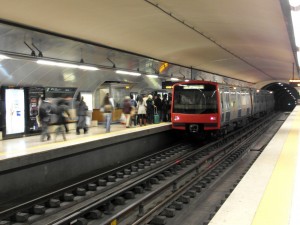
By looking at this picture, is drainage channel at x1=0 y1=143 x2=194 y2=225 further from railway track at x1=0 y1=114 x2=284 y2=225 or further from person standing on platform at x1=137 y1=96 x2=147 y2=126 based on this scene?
person standing on platform at x1=137 y1=96 x2=147 y2=126

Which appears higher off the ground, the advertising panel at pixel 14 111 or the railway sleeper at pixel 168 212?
the advertising panel at pixel 14 111

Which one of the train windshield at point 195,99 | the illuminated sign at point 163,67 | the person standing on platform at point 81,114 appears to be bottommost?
the person standing on platform at point 81,114

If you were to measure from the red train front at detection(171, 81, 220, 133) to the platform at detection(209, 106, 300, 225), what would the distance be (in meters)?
6.64

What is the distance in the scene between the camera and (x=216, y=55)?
21531 millimetres

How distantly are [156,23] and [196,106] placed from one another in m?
4.52

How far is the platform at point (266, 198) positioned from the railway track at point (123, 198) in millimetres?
1545

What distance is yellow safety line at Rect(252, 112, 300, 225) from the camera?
441cm

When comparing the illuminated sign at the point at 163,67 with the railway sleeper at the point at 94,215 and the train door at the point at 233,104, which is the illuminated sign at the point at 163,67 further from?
the railway sleeper at the point at 94,215

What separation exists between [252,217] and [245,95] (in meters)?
18.8

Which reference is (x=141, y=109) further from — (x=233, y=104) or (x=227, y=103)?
(x=233, y=104)

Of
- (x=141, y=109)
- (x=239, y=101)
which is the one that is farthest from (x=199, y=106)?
(x=239, y=101)

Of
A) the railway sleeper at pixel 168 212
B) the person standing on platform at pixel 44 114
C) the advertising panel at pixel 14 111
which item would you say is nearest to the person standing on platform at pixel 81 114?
the advertising panel at pixel 14 111

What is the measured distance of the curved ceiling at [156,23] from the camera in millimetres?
9672

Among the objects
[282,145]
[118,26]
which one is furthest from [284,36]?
[118,26]
